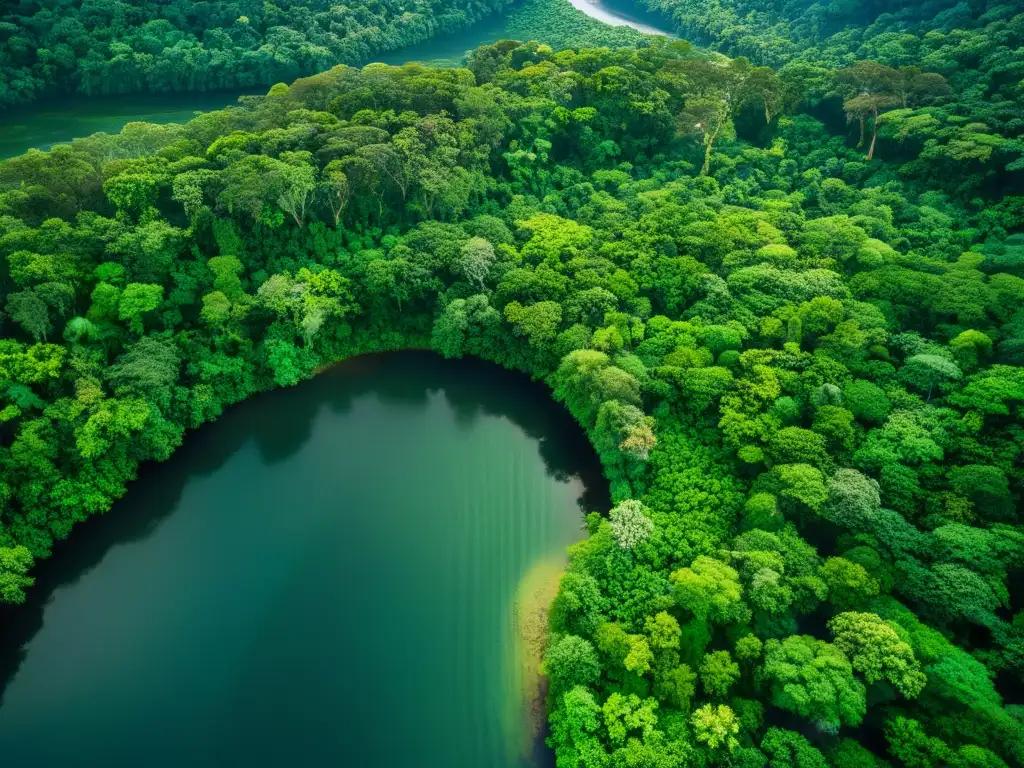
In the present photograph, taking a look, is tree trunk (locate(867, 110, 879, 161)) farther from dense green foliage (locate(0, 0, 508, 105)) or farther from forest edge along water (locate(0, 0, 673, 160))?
dense green foliage (locate(0, 0, 508, 105))

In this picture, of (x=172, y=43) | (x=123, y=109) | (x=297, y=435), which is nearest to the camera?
(x=297, y=435)

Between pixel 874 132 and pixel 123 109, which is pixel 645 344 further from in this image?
pixel 123 109

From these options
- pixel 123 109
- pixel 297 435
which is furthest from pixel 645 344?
pixel 123 109

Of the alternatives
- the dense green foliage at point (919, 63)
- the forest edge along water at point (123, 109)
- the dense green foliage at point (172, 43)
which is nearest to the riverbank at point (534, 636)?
the dense green foliage at point (919, 63)

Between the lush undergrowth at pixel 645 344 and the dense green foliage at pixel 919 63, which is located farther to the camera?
the dense green foliage at pixel 919 63

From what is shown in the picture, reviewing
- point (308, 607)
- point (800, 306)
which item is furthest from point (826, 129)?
point (308, 607)

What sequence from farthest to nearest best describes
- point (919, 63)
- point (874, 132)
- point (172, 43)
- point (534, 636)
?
point (172, 43) → point (919, 63) → point (874, 132) → point (534, 636)

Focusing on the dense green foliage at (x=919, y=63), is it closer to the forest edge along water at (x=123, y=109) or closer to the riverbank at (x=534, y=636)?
the forest edge along water at (x=123, y=109)
